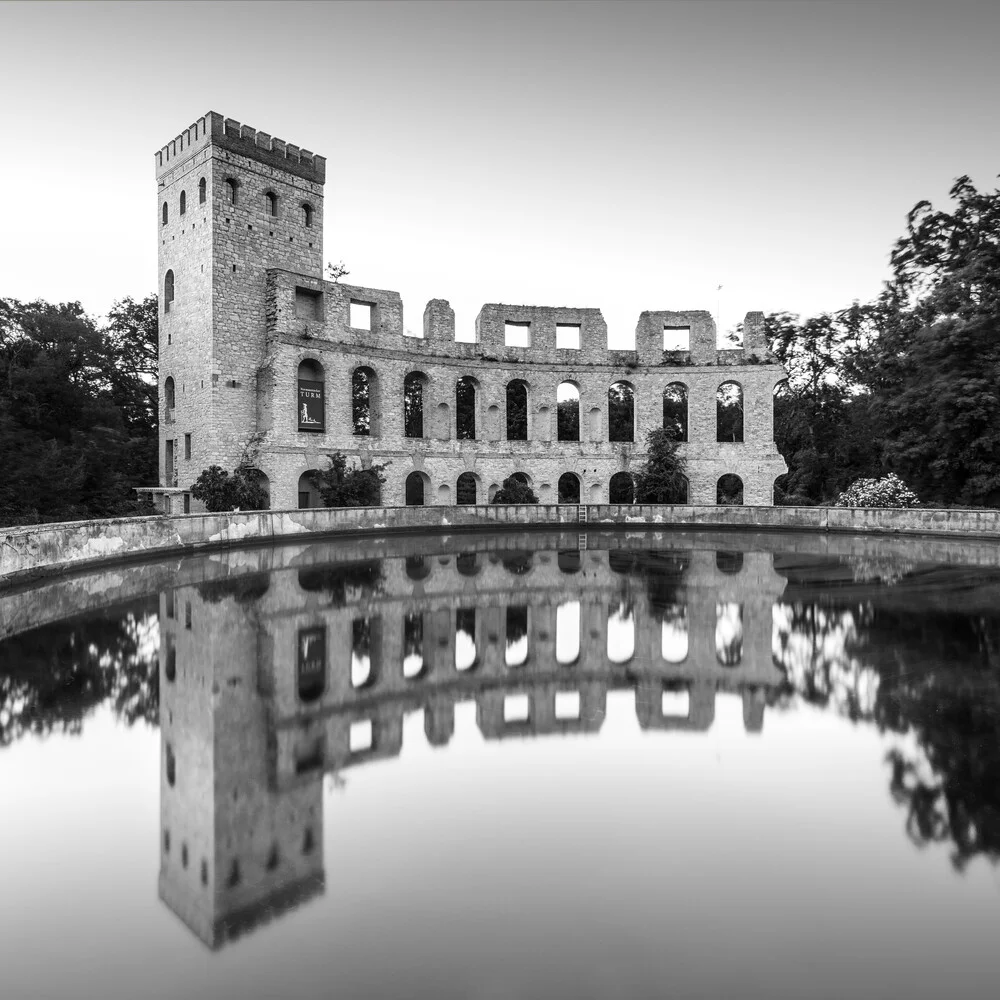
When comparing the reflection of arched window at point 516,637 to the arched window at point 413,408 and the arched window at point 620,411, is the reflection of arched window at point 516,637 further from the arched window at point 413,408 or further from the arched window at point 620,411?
the arched window at point 620,411

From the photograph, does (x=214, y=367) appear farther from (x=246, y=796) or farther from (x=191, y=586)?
(x=246, y=796)

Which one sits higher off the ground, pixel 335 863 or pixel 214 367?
pixel 214 367

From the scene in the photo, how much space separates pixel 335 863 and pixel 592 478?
28975 mm

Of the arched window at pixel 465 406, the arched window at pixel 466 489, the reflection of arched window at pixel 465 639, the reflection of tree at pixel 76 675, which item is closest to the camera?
the reflection of tree at pixel 76 675

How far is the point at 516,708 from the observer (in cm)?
697

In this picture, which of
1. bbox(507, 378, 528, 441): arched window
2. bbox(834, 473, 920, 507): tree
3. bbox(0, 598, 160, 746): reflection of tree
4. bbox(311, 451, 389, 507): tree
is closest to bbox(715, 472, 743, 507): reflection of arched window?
bbox(507, 378, 528, 441): arched window

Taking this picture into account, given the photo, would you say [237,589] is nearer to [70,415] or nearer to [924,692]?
[924,692]

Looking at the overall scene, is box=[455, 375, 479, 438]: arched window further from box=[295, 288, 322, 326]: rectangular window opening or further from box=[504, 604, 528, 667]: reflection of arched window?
box=[504, 604, 528, 667]: reflection of arched window

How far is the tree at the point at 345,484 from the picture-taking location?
85.1ft

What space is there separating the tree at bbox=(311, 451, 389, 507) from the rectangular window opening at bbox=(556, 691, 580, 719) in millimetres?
19498

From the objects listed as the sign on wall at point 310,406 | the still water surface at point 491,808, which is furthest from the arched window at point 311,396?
the still water surface at point 491,808

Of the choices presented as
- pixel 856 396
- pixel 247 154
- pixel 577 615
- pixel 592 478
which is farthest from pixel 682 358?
pixel 577 615

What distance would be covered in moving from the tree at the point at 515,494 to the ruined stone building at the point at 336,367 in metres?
2.04

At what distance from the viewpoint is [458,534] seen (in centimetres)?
2503
